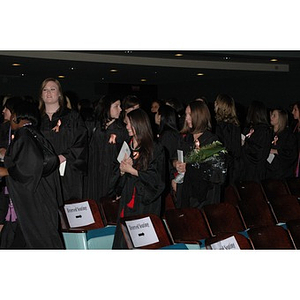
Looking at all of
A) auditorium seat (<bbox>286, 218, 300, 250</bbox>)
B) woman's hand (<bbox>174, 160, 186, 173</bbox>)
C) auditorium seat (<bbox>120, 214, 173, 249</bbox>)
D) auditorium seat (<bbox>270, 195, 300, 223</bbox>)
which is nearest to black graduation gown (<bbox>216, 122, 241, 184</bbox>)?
woman's hand (<bbox>174, 160, 186, 173</bbox>)

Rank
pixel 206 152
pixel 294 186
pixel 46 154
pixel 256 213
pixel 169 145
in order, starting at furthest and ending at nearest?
pixel 294 186
pixel 169 145
pixel 206 152
pixel 256 213
pixel 46 154

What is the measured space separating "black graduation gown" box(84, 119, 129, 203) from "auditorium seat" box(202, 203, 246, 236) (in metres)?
2.74

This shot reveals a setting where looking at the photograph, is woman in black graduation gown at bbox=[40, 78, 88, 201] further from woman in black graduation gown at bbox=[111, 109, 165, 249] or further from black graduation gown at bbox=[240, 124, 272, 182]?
black graduation gown at bbox=[240, 124, 272, 182]

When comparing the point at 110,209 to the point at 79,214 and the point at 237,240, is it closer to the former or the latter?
the point at 79,214

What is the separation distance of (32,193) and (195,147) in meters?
1.62

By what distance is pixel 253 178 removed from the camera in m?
8.61

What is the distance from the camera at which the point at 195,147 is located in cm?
573

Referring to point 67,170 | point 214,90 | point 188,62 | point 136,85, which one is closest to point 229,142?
point 67,170

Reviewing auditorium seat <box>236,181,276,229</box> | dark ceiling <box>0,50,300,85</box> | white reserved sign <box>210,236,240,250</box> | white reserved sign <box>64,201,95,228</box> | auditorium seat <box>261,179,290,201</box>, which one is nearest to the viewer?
white reserved sign <box>210,236,240,250</box>

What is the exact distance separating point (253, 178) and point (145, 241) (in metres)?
4.89

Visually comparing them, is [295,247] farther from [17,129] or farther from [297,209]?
[17,129]

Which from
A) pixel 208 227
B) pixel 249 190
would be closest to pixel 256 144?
A: pixel 249 190

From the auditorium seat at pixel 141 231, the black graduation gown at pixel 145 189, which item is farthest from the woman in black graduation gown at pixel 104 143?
the auditorium seat at pixel 141 231

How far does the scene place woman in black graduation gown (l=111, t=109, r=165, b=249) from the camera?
4871mm
